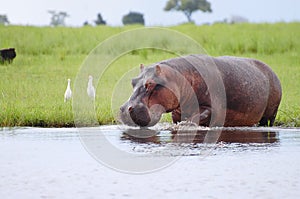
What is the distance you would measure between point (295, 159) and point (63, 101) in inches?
212

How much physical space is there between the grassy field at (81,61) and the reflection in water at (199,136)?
121cm

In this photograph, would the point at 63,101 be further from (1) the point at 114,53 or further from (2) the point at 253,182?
(1) the point at 114,53

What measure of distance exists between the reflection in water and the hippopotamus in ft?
0.59

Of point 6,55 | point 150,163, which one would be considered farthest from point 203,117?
point 6,55

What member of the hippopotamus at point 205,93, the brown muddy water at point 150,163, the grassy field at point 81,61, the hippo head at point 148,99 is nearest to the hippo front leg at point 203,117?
the hippopotamus at point 205,93

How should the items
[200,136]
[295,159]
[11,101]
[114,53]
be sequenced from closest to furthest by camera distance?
[295,159], [200,136], [11,101], [114,53]

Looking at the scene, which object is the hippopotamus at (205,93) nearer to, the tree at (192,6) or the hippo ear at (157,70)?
the hippo ear at (157,70)

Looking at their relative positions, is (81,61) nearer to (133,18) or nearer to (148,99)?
(148,99)

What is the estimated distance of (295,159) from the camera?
23.0 feet

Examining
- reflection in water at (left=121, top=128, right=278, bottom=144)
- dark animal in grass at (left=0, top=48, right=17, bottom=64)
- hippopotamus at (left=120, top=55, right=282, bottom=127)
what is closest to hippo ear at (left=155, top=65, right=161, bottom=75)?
hippopotamus at (left=120, top=55, right=282, bottom=127)

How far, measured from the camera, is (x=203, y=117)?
884cm

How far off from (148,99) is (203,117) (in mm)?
855

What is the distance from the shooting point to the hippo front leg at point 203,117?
8.85 m

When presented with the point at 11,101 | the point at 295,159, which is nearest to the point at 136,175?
the point at 295,159
